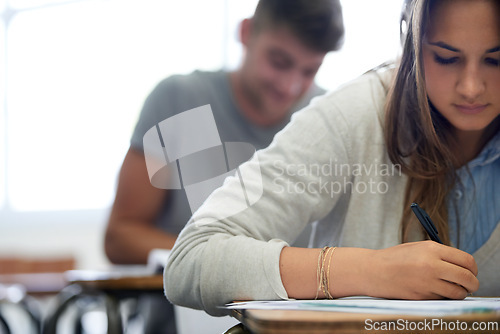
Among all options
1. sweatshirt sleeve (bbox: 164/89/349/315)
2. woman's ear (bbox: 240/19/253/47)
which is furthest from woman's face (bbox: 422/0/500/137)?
woman's ear (bbox: 240/19/253/47)

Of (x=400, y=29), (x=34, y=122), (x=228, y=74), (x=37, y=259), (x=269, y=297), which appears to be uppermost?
(x=400, y=29)

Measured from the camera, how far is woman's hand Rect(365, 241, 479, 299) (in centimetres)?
58

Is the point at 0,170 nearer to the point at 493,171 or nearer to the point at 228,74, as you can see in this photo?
the point at 228,74

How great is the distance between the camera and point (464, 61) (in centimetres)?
77

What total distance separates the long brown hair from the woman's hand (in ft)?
0.68

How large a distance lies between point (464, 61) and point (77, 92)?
3.97m

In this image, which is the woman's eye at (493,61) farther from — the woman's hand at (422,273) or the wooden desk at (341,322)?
the wooden desk at (341,322)

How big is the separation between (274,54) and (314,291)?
3.68 feet

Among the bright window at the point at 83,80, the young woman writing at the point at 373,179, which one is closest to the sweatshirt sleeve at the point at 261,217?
the young woman writing at the point at 373,179

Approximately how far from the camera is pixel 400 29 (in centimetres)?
82

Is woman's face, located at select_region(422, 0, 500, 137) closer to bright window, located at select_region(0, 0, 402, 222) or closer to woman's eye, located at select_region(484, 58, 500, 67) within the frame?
woman's eye, located at select_region(484, 58, 500, 67)

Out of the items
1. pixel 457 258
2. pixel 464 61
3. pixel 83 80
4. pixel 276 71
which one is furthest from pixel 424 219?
pixel 83 80

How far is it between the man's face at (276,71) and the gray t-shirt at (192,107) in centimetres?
4

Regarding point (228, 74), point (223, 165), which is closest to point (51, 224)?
point (228, 74)
